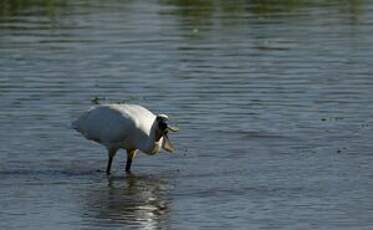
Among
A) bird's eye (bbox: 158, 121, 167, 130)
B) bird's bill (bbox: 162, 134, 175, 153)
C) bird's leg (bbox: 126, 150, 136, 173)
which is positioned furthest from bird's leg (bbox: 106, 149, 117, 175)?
bird's eye (bbox: 158, 121, 167, 130)

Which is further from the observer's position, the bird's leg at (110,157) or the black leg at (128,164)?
the black leg at (128,164)

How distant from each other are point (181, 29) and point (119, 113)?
1083 cm

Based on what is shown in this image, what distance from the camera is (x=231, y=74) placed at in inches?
758

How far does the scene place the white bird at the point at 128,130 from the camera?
13492mm

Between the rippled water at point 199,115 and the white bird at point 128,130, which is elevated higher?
the white bird at point 128,130

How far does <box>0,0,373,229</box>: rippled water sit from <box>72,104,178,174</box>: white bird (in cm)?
22

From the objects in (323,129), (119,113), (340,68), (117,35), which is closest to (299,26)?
(117,35)

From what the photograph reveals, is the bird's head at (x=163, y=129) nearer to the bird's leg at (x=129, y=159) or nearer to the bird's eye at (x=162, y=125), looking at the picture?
the bird's eye at (x=162, y=125)

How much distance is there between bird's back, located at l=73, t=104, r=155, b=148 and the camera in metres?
13.6

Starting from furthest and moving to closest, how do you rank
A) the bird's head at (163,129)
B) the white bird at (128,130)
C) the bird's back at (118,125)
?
1. the bird's back at (118,125)
2. the white bird at (128,130)
3. the bird's head at (163,129)

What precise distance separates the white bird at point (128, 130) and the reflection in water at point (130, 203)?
0.30 meters

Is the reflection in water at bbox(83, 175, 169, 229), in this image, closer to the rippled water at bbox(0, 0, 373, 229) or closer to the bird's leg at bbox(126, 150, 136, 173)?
the rippled water at bbox(0, 0, 373, 229)

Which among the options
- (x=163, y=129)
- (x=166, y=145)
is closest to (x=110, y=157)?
(x=166, y=145)

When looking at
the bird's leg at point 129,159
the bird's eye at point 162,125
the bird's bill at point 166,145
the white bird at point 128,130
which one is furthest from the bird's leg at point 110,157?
the bird's eye at point 162,125
